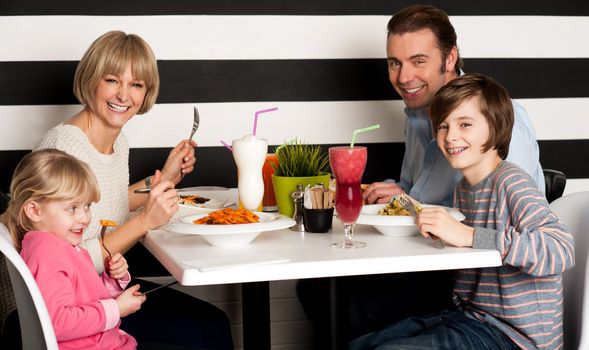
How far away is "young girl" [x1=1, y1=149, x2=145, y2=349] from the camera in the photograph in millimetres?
1508

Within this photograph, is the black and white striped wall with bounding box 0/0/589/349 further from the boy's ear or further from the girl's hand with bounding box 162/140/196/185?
the boy's ear

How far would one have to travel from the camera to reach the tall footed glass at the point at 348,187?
5.46 feet

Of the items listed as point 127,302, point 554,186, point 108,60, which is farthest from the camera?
point 554,186

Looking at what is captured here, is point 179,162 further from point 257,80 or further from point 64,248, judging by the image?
point 64,248

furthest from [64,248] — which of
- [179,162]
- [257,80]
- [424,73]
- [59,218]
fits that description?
[257,80]

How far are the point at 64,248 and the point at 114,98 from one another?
0.76 metres

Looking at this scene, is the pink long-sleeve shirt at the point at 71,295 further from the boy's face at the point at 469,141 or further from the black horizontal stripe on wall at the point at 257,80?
the black horizontal stripe on wall at the point at 257,80

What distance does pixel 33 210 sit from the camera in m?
1.61

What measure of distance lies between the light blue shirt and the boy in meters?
0.26
